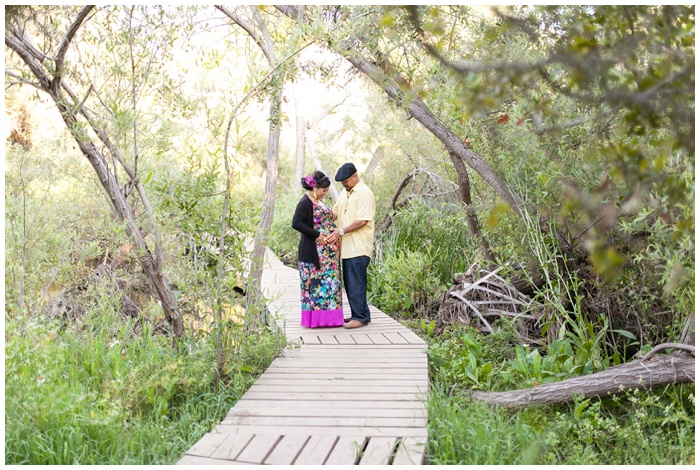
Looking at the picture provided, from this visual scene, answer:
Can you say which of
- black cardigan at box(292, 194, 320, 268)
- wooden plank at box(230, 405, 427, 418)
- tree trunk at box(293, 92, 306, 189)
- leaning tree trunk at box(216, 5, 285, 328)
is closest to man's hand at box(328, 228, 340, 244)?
black cardigan at box(292, 194, 320, 268)

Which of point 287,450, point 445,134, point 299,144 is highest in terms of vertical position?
point 299,144

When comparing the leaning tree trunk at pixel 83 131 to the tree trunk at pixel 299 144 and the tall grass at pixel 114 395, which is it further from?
the tree trunk at pixel 299 144

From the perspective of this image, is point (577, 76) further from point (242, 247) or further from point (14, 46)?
point (14, 46)

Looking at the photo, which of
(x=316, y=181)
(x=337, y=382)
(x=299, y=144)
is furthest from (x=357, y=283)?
(x=299, y=144)

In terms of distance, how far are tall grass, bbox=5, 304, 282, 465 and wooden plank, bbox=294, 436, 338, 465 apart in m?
0.76

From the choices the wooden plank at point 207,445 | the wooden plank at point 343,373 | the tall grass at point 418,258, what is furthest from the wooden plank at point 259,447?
the tall grass at point 418,258

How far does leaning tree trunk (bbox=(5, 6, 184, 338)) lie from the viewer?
4.28 m

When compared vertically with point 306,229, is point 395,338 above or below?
below

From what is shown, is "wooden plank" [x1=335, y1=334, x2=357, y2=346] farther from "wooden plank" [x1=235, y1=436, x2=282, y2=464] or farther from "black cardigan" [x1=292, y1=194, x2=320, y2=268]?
"wooden plank" [x1=235, y1=436, x2=282, y2=464]

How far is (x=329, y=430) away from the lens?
371cm

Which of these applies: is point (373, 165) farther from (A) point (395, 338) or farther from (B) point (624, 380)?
(B) point (624, 380)

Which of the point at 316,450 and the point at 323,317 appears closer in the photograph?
the point at 316,450

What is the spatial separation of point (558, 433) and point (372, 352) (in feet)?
5.77

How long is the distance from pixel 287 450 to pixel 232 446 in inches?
10.9
